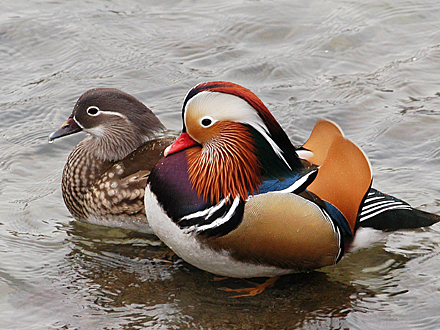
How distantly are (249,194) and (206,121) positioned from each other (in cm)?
→ 52

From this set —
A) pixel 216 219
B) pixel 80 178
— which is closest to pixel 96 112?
pixel 80 178

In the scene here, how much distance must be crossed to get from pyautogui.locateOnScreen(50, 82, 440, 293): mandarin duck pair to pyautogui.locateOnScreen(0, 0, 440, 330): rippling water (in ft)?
1.03

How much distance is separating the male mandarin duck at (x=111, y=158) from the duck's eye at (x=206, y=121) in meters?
0.92

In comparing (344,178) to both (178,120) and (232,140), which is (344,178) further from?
(178,120)

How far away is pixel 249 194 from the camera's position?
3.93 meters

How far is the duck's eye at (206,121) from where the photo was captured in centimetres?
396

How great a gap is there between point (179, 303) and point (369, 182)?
1.38 metres

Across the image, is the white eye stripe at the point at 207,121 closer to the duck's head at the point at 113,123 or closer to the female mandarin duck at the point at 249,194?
the female mandarin duck at the point at 249,194

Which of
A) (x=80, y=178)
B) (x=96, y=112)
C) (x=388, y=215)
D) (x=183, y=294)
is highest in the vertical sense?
(x=96, y=112)

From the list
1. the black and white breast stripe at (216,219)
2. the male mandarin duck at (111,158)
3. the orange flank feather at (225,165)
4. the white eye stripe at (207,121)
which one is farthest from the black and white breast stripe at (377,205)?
the male mandarin duck at (111,158)

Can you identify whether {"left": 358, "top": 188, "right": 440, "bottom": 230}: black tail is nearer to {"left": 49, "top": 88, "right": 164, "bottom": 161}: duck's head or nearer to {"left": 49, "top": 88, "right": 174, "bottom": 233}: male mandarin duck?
{"left": 49, "top": 88, "right": 174, "bottom": 233}: male mandarin duck

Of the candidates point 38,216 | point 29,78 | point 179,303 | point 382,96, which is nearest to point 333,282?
point 179,303

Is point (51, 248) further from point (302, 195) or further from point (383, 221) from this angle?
point (383, 221)

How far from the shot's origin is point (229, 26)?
7742 mm
